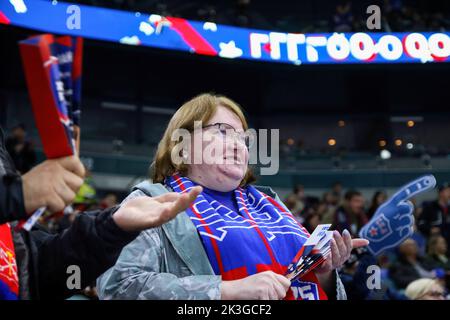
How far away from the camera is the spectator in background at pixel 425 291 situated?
3646 mm

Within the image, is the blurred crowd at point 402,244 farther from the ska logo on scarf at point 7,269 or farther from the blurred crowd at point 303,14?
the blurred crowd at point 303,14

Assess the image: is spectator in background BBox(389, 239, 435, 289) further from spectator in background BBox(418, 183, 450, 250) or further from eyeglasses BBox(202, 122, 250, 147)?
eyeglasses BBox(202, 122, 250, 147)

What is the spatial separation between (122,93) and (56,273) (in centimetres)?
1255

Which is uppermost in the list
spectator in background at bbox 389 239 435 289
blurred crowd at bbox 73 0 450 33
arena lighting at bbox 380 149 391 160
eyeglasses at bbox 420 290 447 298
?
blurred crowd at bbox 73 0 450 33

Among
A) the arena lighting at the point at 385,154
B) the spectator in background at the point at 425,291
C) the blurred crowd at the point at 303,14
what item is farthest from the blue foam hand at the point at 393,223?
the arena lighting at the point at 385,154

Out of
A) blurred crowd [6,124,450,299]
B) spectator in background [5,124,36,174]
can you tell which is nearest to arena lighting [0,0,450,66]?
spectator in background [5,124,36,174]

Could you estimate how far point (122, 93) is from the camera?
13867mm

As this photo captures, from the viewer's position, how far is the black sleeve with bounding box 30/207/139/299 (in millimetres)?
1426

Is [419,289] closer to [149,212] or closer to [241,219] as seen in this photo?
[241,219]

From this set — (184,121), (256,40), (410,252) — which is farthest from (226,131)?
(256,40)

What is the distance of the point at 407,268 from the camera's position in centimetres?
493

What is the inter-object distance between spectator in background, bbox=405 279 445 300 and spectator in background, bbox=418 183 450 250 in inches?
98.5
